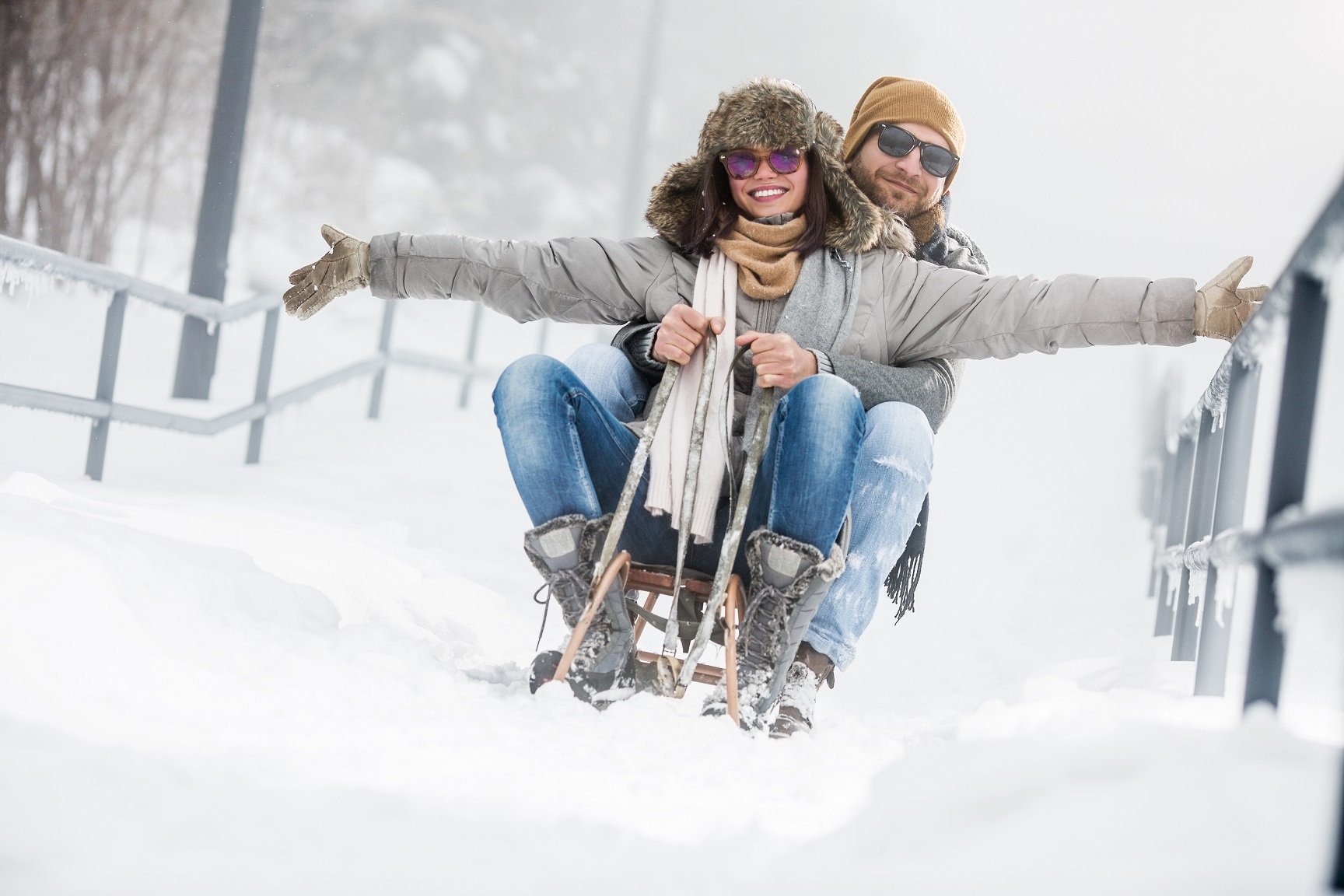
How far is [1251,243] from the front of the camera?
825 inches

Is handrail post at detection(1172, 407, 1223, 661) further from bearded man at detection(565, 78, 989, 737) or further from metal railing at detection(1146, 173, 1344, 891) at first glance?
bearded man at detection(565, 78, 989, 737)

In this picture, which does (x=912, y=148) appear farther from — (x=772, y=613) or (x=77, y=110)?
(x=77, y=110)

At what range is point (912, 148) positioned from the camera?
9.55 ft

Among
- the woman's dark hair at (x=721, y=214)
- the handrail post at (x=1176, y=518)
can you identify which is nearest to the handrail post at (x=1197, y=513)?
the handrail post at (x=1176, y=518)

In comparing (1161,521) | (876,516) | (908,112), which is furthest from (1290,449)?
(1161,521)

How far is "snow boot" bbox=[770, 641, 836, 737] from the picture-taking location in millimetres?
2102

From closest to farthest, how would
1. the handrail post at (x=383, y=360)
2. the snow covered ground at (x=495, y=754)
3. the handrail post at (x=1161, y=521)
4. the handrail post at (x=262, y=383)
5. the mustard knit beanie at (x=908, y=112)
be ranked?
the snow covered ground at (x=495, y=754) → the mustard knit beanie at (x=908, y=112) → the handrail post at (x=1161, y=521) → the handrail post at (x=262, y=383) → the handrail post at (x=383, y=360)

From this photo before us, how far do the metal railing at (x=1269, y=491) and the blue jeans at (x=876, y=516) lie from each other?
0.56m

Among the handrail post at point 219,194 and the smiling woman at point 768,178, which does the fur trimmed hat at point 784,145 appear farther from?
the handrail post at point 219,194

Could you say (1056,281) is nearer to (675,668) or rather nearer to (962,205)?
(675,668)

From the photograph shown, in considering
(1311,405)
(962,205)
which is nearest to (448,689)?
(1311,405)

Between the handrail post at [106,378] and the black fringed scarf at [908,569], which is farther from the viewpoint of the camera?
the handrail post at [106,378]

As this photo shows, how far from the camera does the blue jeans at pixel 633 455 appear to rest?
82.4 inches

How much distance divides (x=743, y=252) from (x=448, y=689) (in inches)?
43.3
